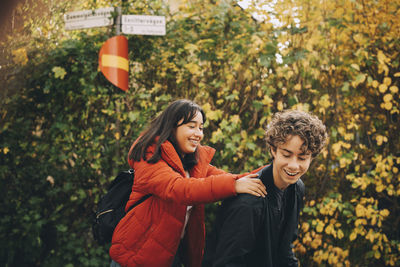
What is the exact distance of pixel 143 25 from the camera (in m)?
3.61

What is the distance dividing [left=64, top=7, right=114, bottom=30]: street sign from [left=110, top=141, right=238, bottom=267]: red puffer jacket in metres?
2.06

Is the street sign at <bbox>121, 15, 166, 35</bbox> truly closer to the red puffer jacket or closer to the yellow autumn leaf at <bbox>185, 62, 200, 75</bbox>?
the yellow autumn leaf at <bbox>185, 62, 200, 75</bbox>

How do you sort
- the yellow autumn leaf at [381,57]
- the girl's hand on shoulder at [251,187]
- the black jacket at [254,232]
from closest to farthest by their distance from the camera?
1. the black jacket at [254,232]
2. the girl's hand on shoulder at [251,187]
3. the yellow autumn leaf at [381,57]

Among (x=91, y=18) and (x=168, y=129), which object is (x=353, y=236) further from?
(x=91, y=18)

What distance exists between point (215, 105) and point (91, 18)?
1646mm

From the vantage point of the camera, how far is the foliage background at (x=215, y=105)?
11.5 feet

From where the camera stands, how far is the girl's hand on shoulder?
1767 mm

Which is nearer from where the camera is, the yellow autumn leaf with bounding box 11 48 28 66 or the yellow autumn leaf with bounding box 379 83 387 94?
the yellow autumn leaf with bounding box 379 83 387 94

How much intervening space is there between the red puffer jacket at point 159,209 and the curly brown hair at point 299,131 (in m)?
0.33

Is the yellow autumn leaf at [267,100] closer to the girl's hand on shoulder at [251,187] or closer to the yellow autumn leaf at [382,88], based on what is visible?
the yellow autumn leaf at [382,88]

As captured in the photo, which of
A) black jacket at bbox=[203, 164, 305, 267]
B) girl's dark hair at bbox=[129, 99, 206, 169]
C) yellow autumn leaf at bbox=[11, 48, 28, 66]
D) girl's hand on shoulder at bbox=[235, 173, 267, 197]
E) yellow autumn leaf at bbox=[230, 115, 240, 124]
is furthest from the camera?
yellow autumn leaf at bbox=[11, 48, 28, 66]

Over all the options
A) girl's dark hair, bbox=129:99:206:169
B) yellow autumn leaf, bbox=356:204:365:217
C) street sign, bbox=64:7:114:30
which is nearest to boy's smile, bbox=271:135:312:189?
girl's dark hair, bbox=129:99:206:169

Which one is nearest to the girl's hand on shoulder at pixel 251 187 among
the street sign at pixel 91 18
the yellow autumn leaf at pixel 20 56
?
the street sign at pixel 91 18

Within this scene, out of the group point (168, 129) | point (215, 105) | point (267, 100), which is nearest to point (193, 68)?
point (215, 105)
